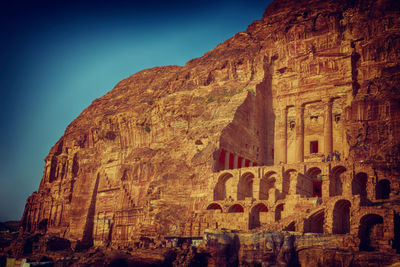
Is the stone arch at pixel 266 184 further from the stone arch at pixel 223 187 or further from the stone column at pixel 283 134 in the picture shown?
the stone column at pixel 283 134

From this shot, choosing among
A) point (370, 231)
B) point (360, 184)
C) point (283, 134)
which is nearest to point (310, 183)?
point (360, 184)

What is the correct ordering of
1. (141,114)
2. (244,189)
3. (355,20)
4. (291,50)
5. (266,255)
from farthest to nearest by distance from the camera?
1. (141,114)
2. (291,50)
3. (355,20)
4. (244,189)
5. (266,255)

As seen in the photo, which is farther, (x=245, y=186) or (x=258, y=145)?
(x=258, y=145)

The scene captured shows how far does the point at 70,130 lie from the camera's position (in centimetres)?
8125

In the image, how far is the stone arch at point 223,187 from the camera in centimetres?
4858

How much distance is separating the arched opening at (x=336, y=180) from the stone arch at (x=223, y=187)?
1072 centimetres

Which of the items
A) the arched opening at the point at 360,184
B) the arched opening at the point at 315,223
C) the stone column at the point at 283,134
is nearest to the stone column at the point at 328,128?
the stone column at the point at 283,134

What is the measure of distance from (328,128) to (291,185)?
13.2m

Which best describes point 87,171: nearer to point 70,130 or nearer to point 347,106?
point 70,130

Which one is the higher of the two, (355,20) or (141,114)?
(355,20)

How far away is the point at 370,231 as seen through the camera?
3494cm

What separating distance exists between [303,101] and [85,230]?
3374 centimetres

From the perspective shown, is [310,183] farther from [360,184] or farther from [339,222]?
[339,222]

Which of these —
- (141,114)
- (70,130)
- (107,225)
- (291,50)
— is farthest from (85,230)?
(291,50)
